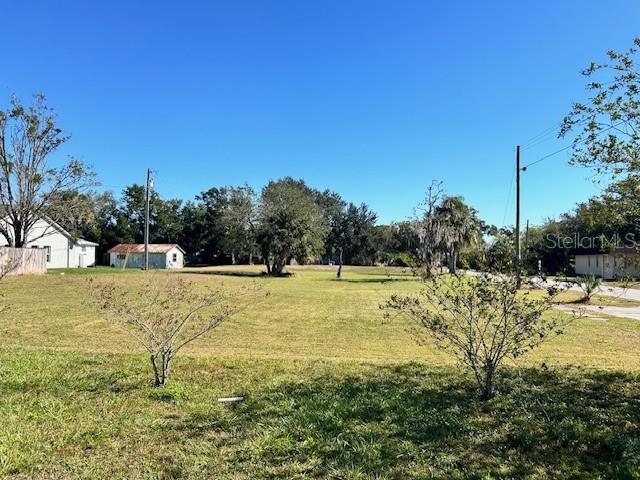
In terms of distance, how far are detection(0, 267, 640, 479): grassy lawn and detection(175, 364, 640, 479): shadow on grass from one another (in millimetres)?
14

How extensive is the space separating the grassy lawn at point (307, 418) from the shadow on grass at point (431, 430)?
0.01 m

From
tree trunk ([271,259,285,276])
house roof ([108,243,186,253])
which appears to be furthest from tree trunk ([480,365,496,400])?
house roof ([108,243,186,253])

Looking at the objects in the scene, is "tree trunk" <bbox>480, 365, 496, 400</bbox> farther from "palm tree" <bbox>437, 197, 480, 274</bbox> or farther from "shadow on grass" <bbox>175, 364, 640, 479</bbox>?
"palm tree" <bbox>437, 197, 480, 274</bbox>

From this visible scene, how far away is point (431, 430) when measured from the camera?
3627 millimetres

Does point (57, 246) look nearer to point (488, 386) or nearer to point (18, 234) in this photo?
point (18, 234)

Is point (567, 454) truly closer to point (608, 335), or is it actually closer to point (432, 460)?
point (432, 460)

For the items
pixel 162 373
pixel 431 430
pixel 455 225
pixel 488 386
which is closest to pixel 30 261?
pixel 162 373

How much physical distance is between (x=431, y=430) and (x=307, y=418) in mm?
1048

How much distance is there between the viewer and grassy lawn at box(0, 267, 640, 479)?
300 centimetres

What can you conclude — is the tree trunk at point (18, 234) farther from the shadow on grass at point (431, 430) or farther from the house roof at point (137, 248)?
the shadow on grass at point (431, 430)

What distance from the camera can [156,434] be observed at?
3551 mm

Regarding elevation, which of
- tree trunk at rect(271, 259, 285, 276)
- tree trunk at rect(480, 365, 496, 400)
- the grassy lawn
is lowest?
the grassy lawn

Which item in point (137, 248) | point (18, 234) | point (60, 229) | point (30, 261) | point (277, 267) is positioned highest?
point (60, 229)

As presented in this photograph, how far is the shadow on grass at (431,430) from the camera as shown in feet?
9.80
